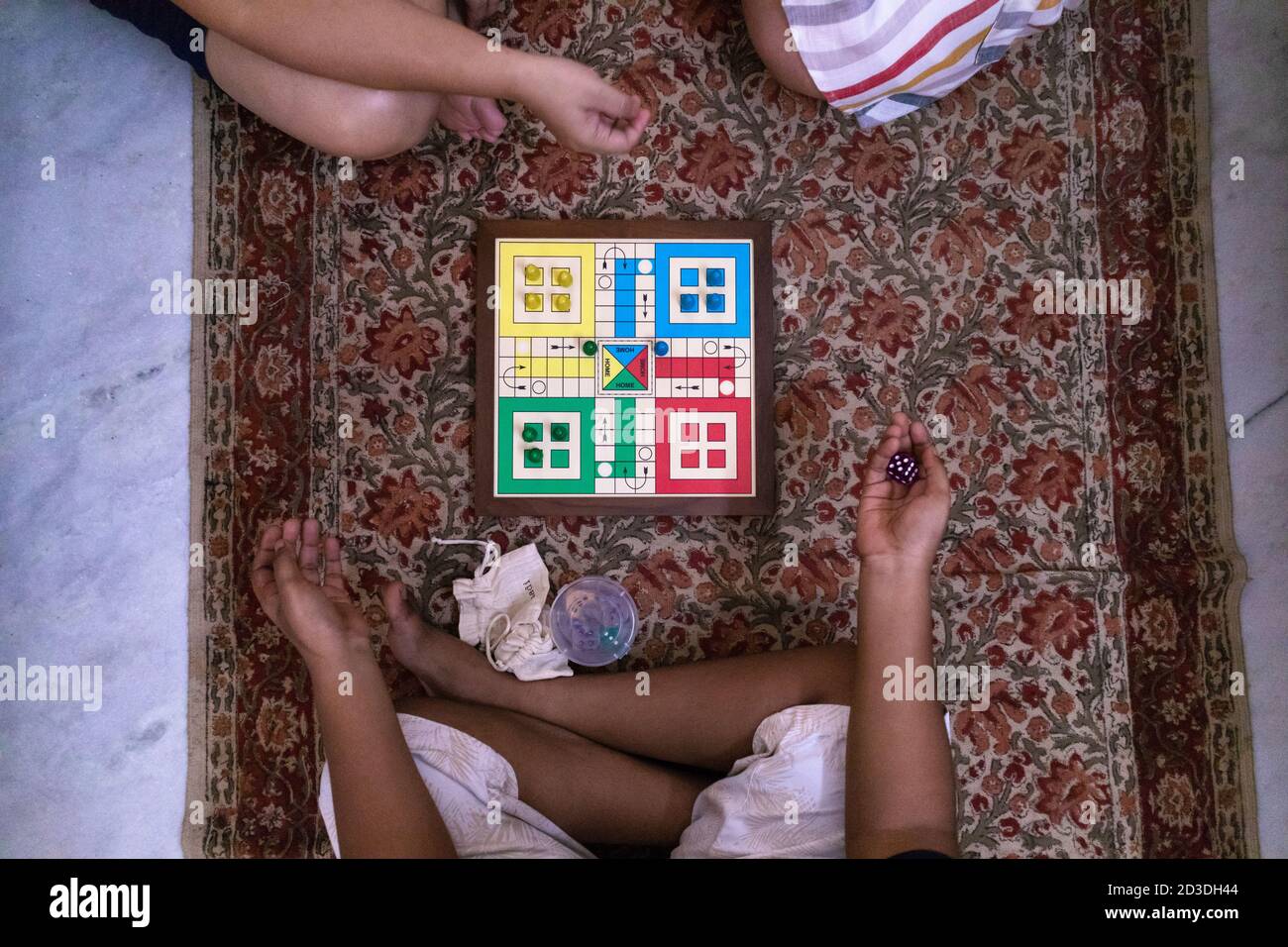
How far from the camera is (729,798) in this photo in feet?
3.59

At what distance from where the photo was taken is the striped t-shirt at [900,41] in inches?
39.8

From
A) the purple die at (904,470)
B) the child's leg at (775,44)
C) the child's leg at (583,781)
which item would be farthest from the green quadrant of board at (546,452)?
the child's leg at (775,44)

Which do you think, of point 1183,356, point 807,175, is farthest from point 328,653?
point 1183,356

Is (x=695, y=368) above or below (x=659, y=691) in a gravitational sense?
above

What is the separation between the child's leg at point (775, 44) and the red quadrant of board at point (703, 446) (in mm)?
479

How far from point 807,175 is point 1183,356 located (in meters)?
0.66

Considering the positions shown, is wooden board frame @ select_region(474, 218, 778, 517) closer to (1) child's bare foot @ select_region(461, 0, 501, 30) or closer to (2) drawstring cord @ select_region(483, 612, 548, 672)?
(2) drawstring cord @ select_region(483, 612, 548, 672)

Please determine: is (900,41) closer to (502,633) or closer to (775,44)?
(775,44)

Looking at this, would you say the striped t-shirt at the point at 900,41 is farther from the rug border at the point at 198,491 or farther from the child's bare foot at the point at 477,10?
the rug border at the point at 198,491

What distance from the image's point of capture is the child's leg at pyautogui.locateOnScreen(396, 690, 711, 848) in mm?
1138

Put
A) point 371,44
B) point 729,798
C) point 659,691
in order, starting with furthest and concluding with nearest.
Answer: point 659,691, point 729,798, point 371,44

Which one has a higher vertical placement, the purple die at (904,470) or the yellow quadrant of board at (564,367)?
the yellow quadrant of board at (564,367)

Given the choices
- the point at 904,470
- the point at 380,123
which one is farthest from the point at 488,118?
the point at 904,470

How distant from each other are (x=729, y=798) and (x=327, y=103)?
3.51ft
